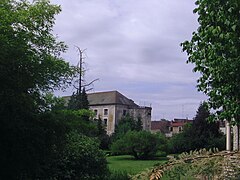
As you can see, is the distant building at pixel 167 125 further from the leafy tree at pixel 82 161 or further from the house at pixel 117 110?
the leafy tree at pixel 82 161

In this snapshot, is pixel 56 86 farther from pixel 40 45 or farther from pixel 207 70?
pixel 207 70

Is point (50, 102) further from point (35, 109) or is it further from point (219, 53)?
point (219, 53)

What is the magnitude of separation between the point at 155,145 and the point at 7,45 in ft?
99.1

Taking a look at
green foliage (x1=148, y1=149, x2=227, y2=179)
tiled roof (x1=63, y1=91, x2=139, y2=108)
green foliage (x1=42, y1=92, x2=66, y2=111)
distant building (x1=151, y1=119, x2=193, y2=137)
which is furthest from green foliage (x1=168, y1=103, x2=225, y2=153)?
distant building (x1=151, y1=119, x2=193, y2=137)

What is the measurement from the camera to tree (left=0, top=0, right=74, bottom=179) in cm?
977

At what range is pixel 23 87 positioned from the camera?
33.3 feet

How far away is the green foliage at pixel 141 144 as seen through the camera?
37906 millimetres

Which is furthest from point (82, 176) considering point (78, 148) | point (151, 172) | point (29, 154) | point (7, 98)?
point (151, 172)

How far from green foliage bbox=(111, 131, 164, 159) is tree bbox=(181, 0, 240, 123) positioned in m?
32.0

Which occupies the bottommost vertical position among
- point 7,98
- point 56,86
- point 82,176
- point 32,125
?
point 82,176

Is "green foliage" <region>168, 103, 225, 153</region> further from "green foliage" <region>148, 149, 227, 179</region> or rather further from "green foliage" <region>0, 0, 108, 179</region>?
"green foliage" <region>148, 149, 227, 179</region>

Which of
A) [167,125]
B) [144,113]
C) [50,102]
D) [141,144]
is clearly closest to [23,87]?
[50,102]

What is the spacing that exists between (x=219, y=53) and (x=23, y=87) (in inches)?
250

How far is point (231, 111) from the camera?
18.4 feet
